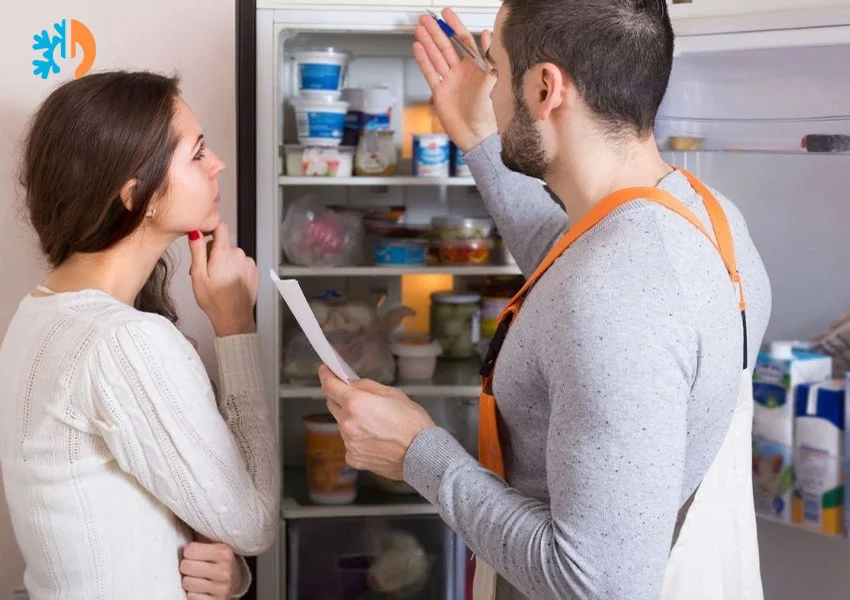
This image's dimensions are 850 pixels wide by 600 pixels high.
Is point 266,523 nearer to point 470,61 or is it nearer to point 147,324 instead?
point 147,324

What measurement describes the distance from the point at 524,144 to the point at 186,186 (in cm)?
48

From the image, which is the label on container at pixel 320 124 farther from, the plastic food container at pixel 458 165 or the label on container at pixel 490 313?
the label on container at pixel 490 313

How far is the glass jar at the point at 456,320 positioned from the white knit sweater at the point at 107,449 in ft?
2.91

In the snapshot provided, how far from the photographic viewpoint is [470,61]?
1681 millimetres

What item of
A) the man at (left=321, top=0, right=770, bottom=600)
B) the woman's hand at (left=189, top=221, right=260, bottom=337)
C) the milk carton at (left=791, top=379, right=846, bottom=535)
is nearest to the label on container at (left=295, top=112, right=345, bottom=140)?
the woman's hand at (left=189, top=221, right=260, bottom=337)

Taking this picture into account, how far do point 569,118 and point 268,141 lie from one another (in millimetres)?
837

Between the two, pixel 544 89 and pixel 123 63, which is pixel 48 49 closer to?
pixel 123 63

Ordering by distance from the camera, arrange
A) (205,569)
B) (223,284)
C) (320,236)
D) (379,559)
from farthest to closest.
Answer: (379,559) < (320,236) < (223,284) < (205,569)

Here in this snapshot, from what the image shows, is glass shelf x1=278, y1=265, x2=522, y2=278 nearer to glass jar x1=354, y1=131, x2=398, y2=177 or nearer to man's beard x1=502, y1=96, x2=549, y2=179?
glass jar x1=354, y1=131, x2=398, y2=177

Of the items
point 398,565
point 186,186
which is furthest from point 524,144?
point 398,565

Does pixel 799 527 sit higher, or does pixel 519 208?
pixel 519 208

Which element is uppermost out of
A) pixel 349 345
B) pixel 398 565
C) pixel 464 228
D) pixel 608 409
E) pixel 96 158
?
pixel 96 158

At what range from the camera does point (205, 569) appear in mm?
1336

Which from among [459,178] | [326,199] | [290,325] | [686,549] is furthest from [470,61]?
[686,549]
